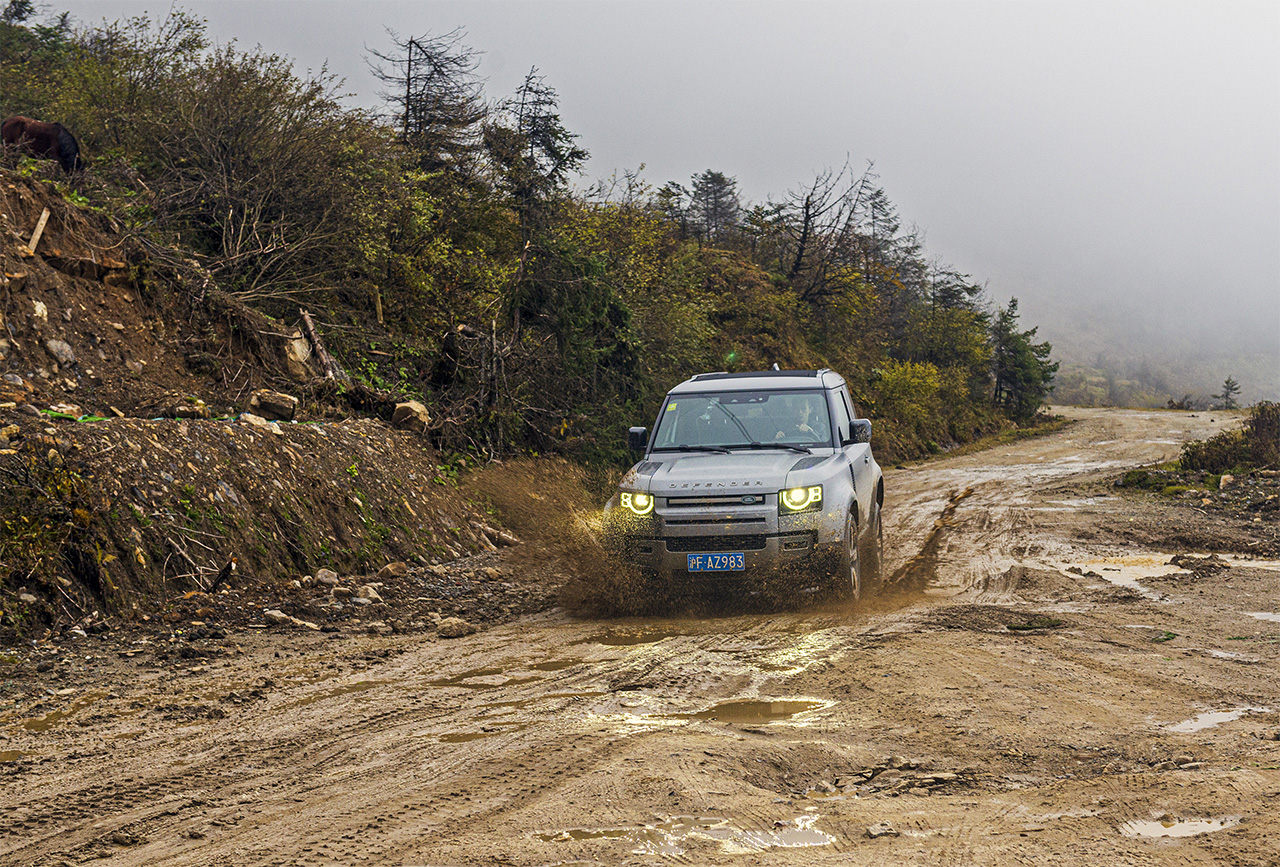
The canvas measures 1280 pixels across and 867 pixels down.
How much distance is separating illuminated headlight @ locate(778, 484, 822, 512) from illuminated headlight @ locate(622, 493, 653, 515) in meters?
1.07

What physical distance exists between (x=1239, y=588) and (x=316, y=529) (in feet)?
28.5

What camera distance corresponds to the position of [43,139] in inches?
503

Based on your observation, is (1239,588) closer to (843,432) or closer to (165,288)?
(843,432)

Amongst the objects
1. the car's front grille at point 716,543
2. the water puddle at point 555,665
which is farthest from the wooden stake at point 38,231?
the water puddle at point 555,665

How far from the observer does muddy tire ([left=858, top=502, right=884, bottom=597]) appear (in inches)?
348

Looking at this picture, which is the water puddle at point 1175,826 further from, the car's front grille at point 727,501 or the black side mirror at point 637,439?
the black side mirror at point 637,439

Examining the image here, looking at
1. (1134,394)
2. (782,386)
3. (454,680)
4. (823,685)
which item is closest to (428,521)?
(782,386)

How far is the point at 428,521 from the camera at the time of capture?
36.1ft

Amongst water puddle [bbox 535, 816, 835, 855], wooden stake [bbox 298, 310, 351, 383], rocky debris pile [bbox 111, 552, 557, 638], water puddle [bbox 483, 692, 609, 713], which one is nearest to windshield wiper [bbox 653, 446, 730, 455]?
rocky debris pile [bbox 111, 552, 557, 638]

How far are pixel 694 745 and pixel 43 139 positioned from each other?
1320 cm

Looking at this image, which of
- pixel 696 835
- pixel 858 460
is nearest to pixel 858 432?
pixel 858 460

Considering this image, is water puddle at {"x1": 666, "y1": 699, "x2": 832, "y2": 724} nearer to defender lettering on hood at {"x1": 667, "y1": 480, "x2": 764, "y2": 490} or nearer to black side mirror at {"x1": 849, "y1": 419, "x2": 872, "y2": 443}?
defender lettering on hood at {"x1": 667, "y1": 480, "x2": 764, "y2": 490}

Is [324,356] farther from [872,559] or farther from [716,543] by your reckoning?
[872,559]

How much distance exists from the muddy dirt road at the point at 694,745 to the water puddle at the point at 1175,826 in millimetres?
11
